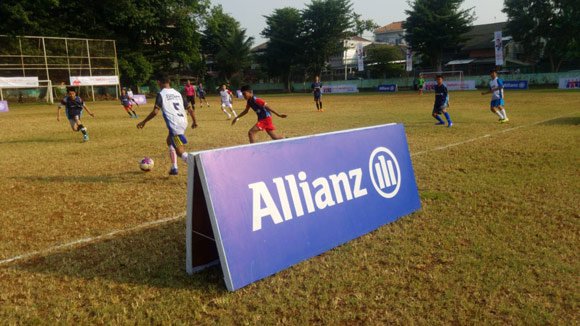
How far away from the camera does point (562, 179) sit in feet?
23.3

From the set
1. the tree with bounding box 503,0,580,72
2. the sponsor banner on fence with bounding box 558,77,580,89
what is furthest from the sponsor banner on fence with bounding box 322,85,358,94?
the sponsor banner on fence with bounding box 558,77,580,89

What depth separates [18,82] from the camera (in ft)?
120

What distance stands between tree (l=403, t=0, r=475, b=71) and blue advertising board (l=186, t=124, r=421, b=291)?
181 feet

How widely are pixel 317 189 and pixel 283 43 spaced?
6918cm

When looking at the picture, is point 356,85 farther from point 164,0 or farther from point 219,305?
point 219,305

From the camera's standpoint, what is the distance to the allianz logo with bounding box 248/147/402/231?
397cm

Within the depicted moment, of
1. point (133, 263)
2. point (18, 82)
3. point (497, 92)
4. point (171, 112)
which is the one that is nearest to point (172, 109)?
point (171, 112)

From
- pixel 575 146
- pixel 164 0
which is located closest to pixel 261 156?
pixel 575 146

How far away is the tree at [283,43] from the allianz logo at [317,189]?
66487 mm

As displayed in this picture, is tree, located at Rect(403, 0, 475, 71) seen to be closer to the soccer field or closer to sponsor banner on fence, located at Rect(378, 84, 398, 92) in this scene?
sponsor banner on fence, located at Rect(378, 84, 398, 92)

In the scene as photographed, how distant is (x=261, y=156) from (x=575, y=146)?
9343 millimetres

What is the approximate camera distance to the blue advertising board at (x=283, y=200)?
3.69 metres

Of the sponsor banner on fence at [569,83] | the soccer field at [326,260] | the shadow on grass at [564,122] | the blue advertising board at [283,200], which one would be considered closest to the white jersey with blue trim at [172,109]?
the soccer field at [326,260]

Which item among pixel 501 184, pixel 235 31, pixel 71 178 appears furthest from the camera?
pixel 235 31
